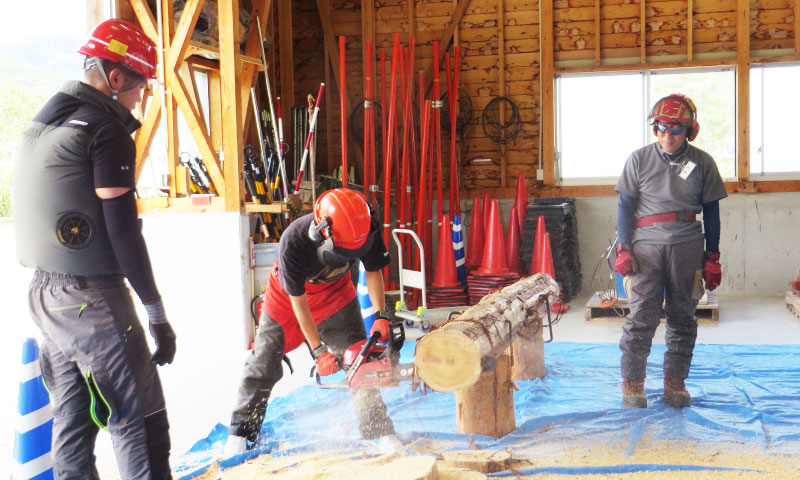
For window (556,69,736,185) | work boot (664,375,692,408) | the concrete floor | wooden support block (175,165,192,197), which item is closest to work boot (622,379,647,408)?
work boot (664,375,692,408)

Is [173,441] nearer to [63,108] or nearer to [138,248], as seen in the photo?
[138,248]

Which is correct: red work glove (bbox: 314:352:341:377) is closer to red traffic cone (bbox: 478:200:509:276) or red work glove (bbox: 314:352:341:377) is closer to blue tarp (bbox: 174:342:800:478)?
blue tarp (bbox: 174:342:800:478)

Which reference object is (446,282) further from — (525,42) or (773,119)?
(773,119)

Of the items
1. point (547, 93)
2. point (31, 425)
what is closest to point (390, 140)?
point (547, 93)

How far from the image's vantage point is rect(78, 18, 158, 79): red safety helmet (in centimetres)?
274

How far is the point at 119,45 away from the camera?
2.76 m

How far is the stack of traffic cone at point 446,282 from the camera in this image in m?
8.78

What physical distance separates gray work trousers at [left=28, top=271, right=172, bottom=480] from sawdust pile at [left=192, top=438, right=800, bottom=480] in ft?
3.41

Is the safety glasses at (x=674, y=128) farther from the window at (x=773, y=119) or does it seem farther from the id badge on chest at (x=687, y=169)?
the window at (x=773, y=119)

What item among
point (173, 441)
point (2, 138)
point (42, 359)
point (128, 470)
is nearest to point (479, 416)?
point (173, 441)

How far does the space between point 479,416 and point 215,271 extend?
11.4ft

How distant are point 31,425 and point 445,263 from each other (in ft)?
20.3

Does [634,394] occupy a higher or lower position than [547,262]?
lower

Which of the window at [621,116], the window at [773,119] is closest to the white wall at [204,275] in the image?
the window at [621,116]
